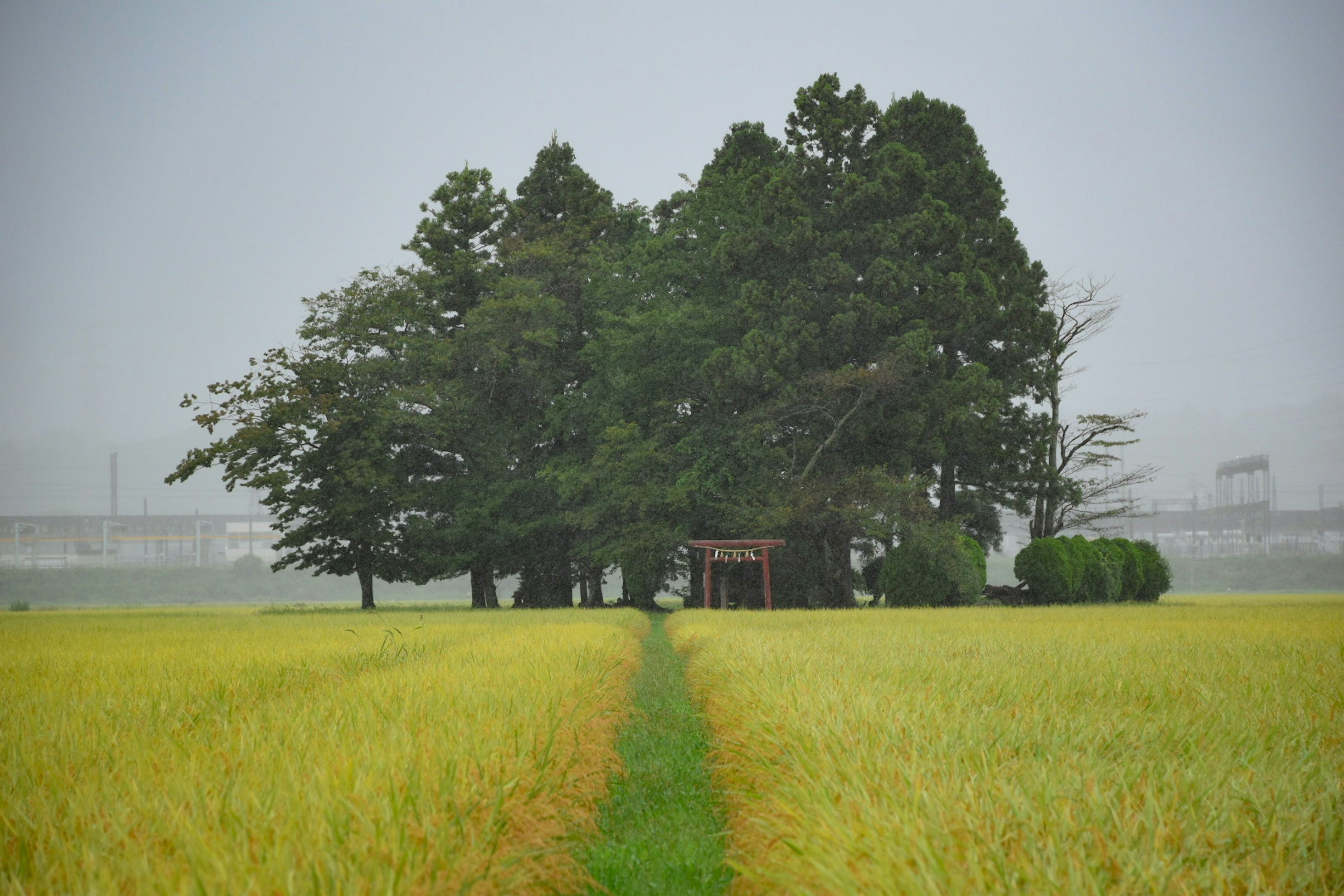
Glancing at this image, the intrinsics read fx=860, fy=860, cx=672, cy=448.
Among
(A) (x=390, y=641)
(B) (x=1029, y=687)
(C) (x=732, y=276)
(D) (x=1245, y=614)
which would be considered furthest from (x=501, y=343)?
(B) (x=1029, y=687)

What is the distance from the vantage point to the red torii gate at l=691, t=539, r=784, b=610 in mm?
24406

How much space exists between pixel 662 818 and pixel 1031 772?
2454mm

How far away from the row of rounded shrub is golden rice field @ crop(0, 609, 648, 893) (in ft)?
70.8

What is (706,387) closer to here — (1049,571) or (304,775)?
(1049,571)

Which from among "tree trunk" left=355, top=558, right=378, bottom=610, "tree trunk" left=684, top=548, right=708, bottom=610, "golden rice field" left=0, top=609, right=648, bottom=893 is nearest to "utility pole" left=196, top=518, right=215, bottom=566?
"tree trunk" left=355, top=558, right=378, bottom=610

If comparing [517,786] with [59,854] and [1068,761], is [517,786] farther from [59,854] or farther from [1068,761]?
[1068,761]

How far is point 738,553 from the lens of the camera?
24.8m

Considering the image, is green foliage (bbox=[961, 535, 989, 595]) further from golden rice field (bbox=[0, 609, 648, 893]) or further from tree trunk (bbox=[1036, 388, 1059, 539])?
golden rice field (bbox=[0, 609, 648, 893])

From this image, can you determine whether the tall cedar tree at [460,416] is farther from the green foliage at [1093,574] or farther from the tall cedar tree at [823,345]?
the green foliage at [1093,574]

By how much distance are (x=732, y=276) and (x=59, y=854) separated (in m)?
26.4

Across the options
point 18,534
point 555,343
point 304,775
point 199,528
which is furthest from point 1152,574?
point 199,528

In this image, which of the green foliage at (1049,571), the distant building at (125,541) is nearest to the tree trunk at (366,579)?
the green foliage at (1049,571)

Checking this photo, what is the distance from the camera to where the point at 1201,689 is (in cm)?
600

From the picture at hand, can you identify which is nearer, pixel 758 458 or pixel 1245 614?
pixel 1245 614
